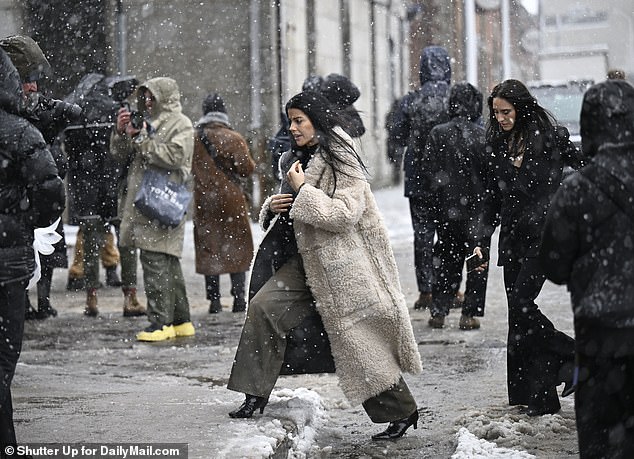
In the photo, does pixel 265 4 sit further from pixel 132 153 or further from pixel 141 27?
pixel 132 153

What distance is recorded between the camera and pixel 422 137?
10.3m

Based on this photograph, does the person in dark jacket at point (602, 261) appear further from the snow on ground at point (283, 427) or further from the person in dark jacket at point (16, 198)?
the person in dark jacket at point (16, 198)

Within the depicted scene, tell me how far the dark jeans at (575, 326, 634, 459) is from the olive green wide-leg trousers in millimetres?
1652

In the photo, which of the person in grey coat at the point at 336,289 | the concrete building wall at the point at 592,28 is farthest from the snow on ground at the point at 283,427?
the concrete building wall at the point at 592,28

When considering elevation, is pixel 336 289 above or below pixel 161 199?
below

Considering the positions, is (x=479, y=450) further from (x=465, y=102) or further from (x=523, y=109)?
(x=465, y=102)

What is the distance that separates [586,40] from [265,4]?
43946 mm

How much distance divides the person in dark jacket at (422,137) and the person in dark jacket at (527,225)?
3479mm

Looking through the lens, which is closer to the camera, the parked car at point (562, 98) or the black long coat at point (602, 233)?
the black long coat at point (602, 233)

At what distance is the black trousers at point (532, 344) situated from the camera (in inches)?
246

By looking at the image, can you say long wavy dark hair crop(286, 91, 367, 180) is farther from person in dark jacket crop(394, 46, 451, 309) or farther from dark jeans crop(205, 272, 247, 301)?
dark jeans crop(205, 272, 247, 301)

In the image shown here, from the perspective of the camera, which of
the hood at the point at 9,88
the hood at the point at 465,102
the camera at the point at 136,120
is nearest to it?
the hood at the point at 9,88

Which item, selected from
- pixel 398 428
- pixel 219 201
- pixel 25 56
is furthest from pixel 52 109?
pixel 219 201

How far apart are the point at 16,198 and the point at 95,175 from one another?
5.81 metres
